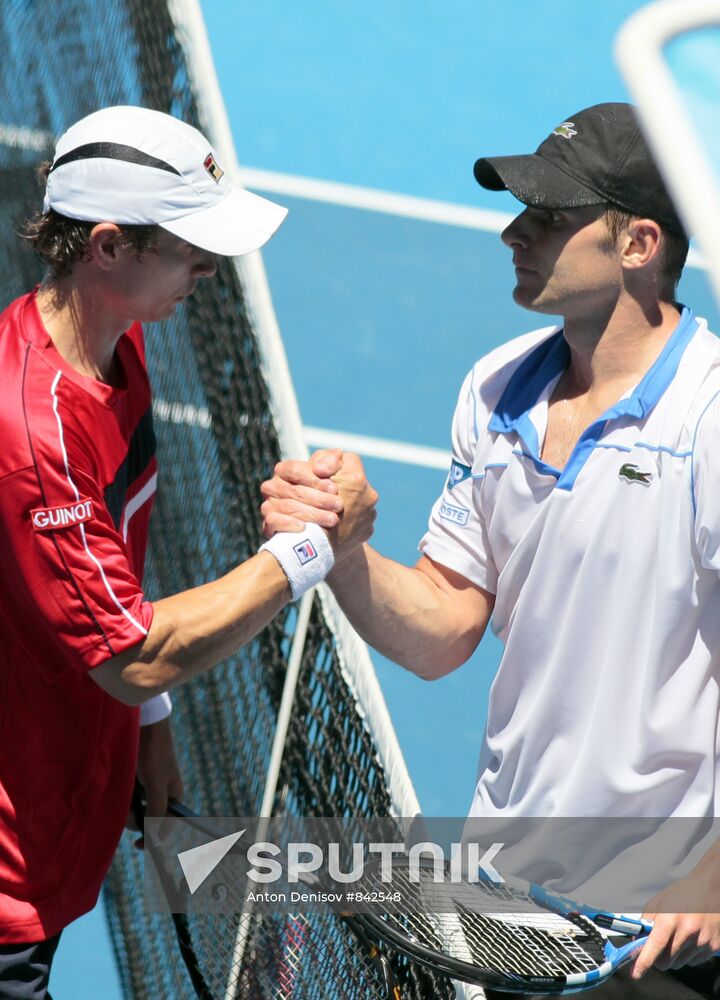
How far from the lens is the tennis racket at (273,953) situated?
3.11 meters

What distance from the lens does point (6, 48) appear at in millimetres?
5270

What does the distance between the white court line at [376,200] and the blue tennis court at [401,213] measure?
2 centimetres

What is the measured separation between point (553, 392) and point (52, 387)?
1.06 metres

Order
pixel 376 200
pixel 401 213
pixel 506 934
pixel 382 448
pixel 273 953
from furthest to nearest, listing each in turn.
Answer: pixel 376 200
pixel 401 213
pixel 382 448
pixel 273 953
pixel 506 934

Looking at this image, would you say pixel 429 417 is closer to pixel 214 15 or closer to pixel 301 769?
pixel 301 769

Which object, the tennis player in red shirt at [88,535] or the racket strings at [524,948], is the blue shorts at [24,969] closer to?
the tennis player in red shirt at [88,535]

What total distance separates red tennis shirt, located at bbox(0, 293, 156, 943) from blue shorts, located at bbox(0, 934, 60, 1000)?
34 millimetres

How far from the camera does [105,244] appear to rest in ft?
9.23

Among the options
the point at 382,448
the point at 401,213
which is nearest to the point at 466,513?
the point at 382,448

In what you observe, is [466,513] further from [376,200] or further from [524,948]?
[376,200]

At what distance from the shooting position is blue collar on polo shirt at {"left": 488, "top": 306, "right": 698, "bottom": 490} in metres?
2.82

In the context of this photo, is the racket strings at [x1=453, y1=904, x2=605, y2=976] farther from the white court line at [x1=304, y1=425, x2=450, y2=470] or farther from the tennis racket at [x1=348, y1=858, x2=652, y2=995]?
the white court line at [x1=304, y1=425, x2=450, y2=470]

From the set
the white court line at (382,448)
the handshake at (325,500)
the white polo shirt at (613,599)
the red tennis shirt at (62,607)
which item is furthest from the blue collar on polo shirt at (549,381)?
Answer: the white court line at (382,448)

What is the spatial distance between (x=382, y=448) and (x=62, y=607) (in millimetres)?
4722
